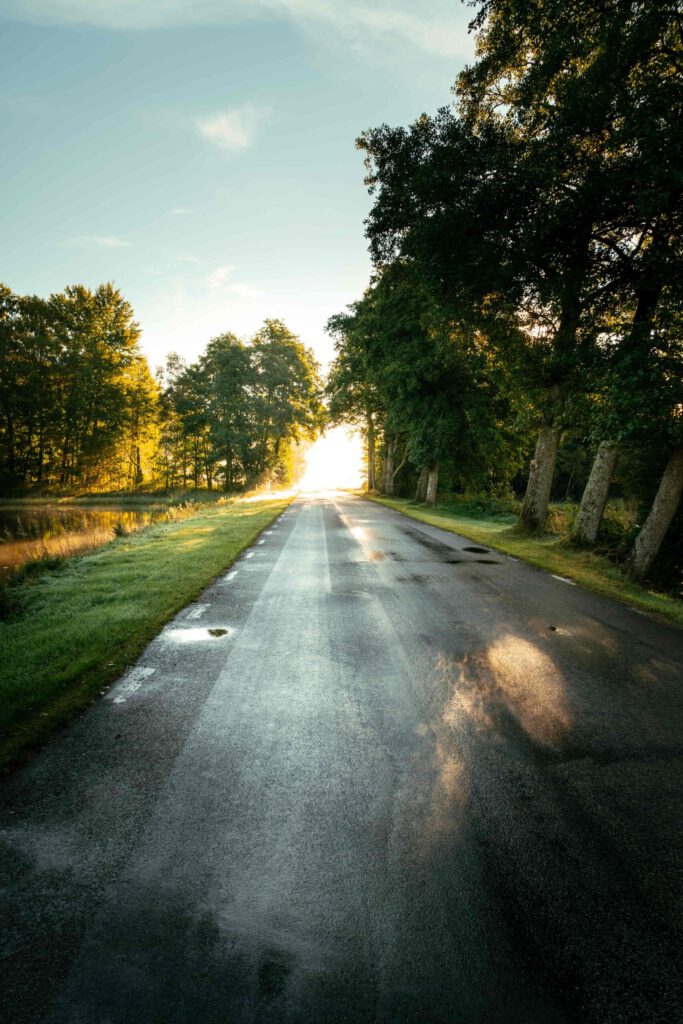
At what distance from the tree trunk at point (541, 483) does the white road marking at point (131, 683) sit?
43.8 feet

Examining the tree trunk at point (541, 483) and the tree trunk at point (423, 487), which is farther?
the tree trunk at point (423, 487)

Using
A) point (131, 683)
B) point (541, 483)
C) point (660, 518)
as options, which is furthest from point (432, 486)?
point (131, 683)

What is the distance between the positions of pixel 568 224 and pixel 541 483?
314 inches

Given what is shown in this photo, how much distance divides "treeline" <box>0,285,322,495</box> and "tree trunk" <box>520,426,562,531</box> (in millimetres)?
29997

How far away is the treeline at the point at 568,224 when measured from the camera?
794 cm

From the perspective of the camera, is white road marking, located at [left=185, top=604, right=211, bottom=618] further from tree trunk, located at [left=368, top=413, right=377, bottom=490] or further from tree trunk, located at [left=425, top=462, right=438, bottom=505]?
tree trunk, located at [left=368, top=413, right=377, bottom=490]

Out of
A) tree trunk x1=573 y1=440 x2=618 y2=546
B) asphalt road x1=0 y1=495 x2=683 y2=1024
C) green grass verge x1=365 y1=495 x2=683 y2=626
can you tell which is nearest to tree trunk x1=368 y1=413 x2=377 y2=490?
green grass verge x1=365 y1=495 x2=683 y2=626

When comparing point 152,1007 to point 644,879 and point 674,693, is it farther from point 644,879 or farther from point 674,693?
point 674,693

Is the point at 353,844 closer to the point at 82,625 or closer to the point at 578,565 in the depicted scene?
the point at 82,625

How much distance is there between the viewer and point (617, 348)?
9.35 metres

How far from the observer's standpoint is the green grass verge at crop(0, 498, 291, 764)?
3.76 m

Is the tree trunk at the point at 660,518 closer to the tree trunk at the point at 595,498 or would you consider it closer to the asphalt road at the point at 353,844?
the tree trunk at the point at 595,498

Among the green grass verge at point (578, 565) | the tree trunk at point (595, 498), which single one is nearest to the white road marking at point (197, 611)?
the green grass verge at point (578, 565)

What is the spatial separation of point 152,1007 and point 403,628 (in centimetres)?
453
